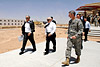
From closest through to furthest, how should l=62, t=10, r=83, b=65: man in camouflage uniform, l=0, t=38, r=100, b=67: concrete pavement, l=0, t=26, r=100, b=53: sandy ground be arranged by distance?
l=62, t=10, r=83, b=65: man in camouflage uniform < l=0, t=38, r=100, b=67: concrete pavement < l=0, t=26, r=100, b=53: sandy ground

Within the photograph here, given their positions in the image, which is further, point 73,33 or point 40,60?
point 40,60

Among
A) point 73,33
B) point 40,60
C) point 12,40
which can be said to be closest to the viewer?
point 73,33

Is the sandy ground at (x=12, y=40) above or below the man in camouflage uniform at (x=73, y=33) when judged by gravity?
below

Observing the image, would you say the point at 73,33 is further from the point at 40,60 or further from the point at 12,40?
the point at 12,40

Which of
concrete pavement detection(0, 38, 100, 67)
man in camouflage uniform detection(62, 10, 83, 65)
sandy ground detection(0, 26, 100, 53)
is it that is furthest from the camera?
sandy ground detection(0, 26, 100, 53)

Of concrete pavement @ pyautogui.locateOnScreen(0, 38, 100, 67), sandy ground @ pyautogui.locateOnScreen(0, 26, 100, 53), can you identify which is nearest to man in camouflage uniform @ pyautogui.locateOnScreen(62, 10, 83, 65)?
concrete pavement @ pyautogui.locateOnScreen(0, 38, 100, 67)

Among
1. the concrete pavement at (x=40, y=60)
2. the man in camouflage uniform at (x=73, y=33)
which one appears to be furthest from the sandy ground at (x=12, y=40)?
the man in camouflage uniform at (x=73, y=33)

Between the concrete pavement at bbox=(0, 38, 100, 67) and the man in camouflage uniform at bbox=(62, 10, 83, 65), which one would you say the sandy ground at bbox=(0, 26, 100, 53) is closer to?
the concrete pavement at bbox=(0, 38, 100, 67)

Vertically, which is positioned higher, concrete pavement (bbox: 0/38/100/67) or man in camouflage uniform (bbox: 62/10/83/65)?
man in camouflage uniform (bbox: 62/10/83/65)

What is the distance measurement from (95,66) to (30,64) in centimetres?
210

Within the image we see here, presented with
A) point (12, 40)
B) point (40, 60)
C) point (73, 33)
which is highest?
point (73, 33)

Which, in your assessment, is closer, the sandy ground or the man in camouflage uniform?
the man in camouflage uniform

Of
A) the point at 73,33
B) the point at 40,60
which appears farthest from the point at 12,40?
the point at 73,33

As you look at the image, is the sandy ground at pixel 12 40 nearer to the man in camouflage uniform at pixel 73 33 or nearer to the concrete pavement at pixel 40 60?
the concrete pavement at pixel 40 60
